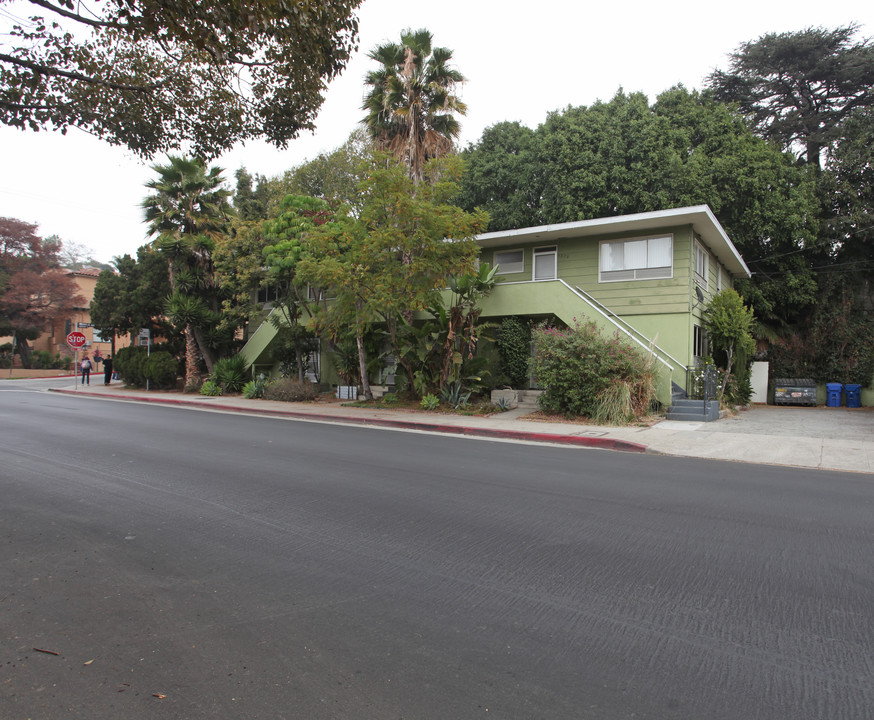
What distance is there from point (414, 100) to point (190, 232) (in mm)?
10775

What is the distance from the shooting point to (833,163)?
81.2 feet

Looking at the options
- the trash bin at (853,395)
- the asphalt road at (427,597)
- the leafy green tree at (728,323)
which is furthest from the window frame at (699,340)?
the asphalt road at (427,597)

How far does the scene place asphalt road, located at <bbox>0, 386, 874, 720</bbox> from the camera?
266 cm

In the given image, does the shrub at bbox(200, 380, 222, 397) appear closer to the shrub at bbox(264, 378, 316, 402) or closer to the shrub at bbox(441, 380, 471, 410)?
the shrub at bbox(264, 378, 316, 402)

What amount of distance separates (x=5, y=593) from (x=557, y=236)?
711 inches

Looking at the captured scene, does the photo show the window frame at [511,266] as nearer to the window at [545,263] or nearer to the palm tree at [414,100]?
the window at [545,263]

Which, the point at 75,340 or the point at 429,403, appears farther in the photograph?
the point at 75,340

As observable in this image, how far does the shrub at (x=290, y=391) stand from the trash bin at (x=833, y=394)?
1999cm

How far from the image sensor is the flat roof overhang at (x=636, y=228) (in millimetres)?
16828

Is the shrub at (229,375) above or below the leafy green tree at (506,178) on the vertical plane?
below

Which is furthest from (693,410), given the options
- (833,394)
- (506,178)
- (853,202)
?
(506,178)

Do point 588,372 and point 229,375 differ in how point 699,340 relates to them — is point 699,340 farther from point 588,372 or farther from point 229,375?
point 229,375

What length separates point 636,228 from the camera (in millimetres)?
18234

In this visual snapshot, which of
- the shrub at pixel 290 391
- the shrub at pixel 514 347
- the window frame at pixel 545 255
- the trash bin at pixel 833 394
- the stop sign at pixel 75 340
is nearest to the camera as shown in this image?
the shrub at pixel 514 347
